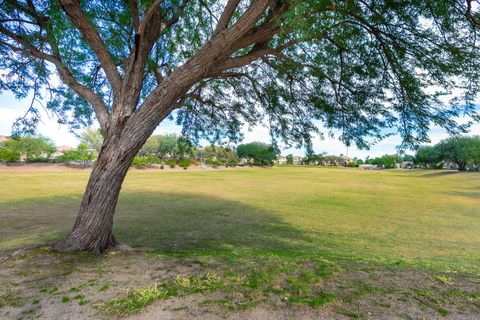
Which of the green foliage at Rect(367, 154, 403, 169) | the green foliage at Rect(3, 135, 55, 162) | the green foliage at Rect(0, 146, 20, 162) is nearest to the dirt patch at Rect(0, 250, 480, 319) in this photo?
the green foliage at Rect(0, 146, 20, 162)

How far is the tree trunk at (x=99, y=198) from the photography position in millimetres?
→ 4227

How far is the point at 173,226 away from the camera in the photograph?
8.73 metres

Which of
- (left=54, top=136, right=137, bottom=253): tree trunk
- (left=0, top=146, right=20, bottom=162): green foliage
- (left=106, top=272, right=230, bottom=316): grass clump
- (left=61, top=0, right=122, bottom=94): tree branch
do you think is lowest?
(left=106, top=272, right=230, bottom=316): grass clump

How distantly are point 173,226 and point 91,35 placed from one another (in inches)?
248

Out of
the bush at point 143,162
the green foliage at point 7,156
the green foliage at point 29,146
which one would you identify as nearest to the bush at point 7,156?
the green foliage at point 7,156

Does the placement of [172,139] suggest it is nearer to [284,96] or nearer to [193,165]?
[193,165]

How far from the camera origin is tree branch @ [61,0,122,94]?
424 centimetres

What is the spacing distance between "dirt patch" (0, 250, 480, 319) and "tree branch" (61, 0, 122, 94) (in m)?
3.21

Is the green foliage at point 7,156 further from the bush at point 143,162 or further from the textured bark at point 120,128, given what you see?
the textured bark at point 120,128

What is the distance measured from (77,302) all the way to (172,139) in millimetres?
70630

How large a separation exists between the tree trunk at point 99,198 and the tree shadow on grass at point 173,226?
1829 mm

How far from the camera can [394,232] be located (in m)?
8.62

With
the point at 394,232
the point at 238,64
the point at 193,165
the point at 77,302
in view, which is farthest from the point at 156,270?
the point at 193,165

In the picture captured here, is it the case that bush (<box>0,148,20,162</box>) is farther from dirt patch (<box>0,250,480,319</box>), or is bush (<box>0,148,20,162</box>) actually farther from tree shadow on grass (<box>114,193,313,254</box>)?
dirt patch (<box>0,250,480,319</box>)
